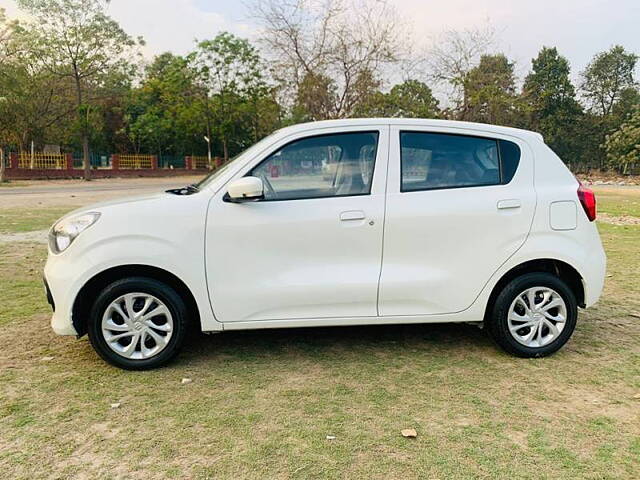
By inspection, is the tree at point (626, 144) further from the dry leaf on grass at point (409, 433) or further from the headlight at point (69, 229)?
the headlight at point (69, 229)

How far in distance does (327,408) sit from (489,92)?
75.4ft

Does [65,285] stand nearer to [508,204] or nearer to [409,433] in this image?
[409,433]

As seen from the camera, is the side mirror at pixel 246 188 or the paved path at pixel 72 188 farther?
the paved path at pixel 72 188

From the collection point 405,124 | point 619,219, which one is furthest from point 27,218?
point 619,219

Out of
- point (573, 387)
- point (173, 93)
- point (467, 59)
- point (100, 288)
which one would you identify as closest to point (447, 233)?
point (573, 387)

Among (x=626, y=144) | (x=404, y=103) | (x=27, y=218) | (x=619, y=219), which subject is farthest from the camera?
(x=626, y=144)

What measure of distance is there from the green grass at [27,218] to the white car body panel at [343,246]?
804 centimetres

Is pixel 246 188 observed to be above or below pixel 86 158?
below

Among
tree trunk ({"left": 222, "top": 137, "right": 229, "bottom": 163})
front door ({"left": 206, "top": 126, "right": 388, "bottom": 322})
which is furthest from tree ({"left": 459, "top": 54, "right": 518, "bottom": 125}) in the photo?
tree trunk ({"left": 222, "top": 137, "right": 229, "bottom": 163})

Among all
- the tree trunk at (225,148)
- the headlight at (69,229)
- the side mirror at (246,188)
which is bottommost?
the headlight at (69,229)

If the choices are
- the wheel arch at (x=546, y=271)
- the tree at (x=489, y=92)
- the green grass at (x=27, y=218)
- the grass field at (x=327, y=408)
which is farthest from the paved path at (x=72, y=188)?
the wheel arch at (x=546, y=271)

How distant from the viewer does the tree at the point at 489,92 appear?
2364cm

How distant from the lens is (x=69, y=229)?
3574mm

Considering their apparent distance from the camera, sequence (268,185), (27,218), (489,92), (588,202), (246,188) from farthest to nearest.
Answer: (489,92) → (27,218) → (588,202) → (268,185) → (246,188)
